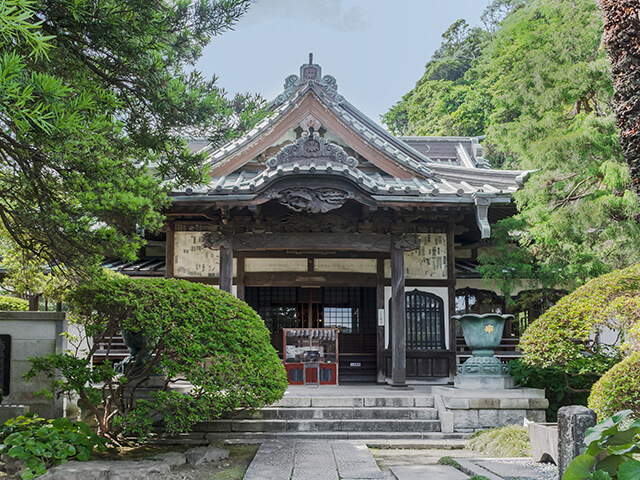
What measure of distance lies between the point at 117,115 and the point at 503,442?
7173 mm

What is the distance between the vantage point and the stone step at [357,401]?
34.4ft

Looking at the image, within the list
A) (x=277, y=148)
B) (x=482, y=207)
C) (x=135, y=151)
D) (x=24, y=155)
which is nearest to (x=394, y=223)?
(x=482, y=207)

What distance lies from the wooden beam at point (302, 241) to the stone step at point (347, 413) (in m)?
3.93

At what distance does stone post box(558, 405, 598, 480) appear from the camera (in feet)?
17.6

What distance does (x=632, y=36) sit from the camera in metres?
5.53

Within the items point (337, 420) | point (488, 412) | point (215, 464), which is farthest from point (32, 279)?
point (488, 412)

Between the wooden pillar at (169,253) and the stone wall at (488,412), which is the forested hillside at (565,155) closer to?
the stone wall at (488,412)

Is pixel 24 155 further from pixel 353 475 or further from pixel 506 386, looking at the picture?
pixel 506 386

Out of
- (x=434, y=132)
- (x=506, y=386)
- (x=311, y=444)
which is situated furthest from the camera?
(x=434, y=132)

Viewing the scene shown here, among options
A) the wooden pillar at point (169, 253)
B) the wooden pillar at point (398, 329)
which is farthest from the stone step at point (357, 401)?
the wooden pillar at point (169, 253)

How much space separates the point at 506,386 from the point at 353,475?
5093mm

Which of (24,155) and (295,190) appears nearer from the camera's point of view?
(24,155)

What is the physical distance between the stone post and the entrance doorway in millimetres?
11273

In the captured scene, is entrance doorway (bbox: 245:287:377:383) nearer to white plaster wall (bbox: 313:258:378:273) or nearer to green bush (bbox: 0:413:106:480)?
white plaster wall (bbox: 313:258:378:273)
